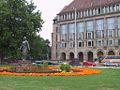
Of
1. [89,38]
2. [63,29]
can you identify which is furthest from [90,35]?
[63,29]

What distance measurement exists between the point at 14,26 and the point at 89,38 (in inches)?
1307

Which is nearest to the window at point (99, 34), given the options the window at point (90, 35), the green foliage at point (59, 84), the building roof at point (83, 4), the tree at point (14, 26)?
the window at point (90, 35)

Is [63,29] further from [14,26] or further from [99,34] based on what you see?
[14,26]

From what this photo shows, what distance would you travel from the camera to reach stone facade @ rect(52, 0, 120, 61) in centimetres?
6994

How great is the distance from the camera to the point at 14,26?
4950 centimetres

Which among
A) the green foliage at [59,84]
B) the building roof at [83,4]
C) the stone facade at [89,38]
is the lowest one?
the green foliage at [59,84]

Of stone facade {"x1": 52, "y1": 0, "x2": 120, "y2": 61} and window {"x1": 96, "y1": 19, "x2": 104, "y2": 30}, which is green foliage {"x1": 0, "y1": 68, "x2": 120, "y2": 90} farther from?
window {"x1": 96, "y1": 19, "x2": 104, "y2": 30}

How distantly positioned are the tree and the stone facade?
2866cm

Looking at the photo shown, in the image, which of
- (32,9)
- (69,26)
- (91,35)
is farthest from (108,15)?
(32,9)

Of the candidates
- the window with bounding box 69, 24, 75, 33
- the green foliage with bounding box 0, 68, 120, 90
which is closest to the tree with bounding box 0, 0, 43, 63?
the window with bounding box 69, 24, 75, 33

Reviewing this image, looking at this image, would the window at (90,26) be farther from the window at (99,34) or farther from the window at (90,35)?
the window at (99,34)

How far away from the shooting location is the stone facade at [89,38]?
229ft

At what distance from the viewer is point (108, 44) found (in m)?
71.2

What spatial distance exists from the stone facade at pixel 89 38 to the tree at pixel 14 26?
28662mm
